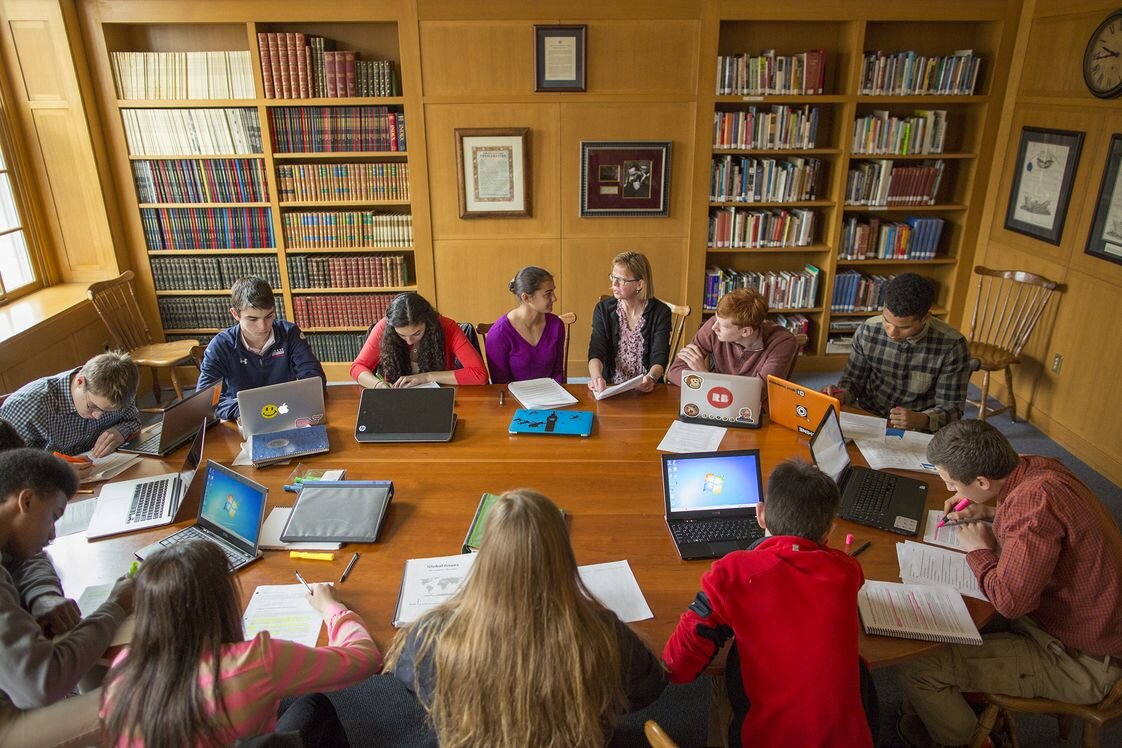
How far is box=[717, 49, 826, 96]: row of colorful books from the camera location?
4504 millimetres

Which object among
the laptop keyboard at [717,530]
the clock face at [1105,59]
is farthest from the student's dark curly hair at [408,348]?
the clock face at [1105,59]

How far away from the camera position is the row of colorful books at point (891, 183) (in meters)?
4.80

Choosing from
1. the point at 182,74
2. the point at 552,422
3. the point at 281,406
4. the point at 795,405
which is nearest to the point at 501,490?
the point at 552,422

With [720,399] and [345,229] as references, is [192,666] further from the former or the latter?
[345,229]

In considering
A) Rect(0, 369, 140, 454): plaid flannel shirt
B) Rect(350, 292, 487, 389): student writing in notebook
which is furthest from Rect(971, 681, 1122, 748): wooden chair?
Rect(0, 369, 140, 454): plaid flannel shirt

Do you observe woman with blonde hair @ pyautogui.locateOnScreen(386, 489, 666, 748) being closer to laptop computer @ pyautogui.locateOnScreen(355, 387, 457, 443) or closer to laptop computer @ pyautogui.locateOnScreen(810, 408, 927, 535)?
laptop computer @ pyautogui.locateOnScreen(810, 408, 927, 535)

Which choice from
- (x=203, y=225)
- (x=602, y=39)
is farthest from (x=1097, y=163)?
(x=203, y=225)

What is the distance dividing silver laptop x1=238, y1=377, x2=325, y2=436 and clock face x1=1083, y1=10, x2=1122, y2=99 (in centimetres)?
411

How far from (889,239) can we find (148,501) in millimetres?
4582

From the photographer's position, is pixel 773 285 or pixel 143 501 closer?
pixel 143 501

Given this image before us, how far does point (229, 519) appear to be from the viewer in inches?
82.7

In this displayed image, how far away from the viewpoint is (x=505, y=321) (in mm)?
3398

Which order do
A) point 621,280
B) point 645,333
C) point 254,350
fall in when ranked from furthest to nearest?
point 645,333 → point 621,280 → point 254,350

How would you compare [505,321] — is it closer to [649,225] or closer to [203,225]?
[649,225]
